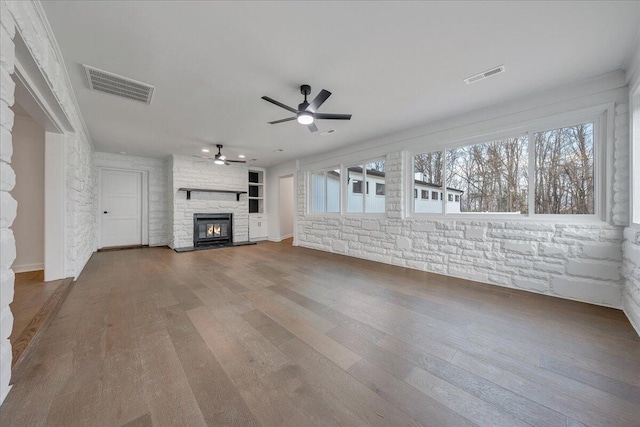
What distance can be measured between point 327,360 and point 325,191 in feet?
15.2

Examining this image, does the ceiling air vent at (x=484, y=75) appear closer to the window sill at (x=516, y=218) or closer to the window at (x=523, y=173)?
the window at (x=523, y=173)

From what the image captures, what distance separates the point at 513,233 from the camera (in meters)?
2.98

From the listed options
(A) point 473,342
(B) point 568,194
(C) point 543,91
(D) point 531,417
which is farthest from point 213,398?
(C) point 543,91

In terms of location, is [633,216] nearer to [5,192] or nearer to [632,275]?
[632,275]

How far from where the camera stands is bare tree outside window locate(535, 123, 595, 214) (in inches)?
104

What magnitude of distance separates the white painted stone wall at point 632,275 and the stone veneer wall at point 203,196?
6932 mm

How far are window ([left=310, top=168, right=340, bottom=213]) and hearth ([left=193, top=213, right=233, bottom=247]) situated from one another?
249cm

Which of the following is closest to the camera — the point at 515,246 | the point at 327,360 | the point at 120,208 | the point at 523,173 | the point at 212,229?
the point at 327,360

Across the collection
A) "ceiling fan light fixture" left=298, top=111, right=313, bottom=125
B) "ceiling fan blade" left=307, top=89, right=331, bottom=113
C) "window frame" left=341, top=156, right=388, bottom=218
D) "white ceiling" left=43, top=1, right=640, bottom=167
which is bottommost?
"window frame" left=341, top=156, right=388, bottom=218

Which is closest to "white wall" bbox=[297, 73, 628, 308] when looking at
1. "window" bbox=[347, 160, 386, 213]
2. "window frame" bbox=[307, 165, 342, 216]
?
"window" bbox=[347, 160, 386, 213]

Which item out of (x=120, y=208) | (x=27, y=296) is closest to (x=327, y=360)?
(x=27, y=296)

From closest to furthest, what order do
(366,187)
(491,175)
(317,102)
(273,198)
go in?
(317,102) < (491,175) < (366,187) < (273,198)

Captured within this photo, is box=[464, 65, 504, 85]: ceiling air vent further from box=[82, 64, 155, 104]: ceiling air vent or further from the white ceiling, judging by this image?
box=[82, 64, 155, 104]: ceiling air vent

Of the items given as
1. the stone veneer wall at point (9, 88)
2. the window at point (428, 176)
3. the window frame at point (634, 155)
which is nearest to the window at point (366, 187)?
the window at point (428, 176)
